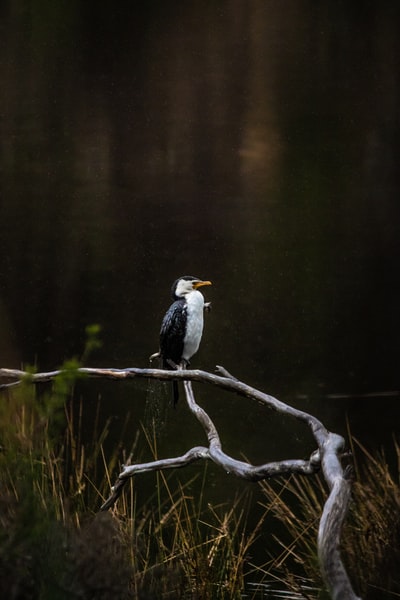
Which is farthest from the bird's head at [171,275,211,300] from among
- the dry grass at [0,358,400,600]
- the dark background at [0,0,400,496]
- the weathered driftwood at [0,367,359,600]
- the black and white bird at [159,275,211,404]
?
the dark background at [0,0,400,496]

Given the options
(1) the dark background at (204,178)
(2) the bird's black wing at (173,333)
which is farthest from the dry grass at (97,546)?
(1) the dark background at (204,178)

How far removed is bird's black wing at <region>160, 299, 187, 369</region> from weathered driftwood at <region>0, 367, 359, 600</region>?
427mm

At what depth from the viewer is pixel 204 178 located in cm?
504

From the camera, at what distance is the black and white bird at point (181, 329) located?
3215mm

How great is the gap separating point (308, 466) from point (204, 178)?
3163 mm

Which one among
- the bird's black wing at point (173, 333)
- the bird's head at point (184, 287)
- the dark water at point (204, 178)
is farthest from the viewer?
the dark water at point (204, 178)

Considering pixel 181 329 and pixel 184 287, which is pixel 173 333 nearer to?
pixel 181 329

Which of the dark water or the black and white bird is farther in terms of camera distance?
the dark water

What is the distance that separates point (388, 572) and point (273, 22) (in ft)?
11.4

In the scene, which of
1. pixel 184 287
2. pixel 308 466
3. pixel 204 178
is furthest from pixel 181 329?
pixel 204 178

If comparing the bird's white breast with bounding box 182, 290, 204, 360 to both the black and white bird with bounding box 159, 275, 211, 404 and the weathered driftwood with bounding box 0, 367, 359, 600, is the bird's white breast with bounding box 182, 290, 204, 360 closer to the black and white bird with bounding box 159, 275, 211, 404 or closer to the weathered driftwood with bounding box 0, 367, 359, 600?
the black and white bird with bounding box 159, 275, 211, 404

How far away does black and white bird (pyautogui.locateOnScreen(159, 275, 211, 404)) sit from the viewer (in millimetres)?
3215

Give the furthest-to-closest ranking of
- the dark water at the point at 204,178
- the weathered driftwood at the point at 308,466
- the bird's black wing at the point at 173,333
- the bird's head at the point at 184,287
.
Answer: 1. the dark water at the point at 204,178
2. the bird's head at the point at 184,287
3. the bird's black wing at the point at 173,333
4. the weathered driftwood at the point at 308,466

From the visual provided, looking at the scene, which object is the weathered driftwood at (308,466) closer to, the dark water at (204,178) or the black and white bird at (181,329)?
the black and white bird at (181,329)
